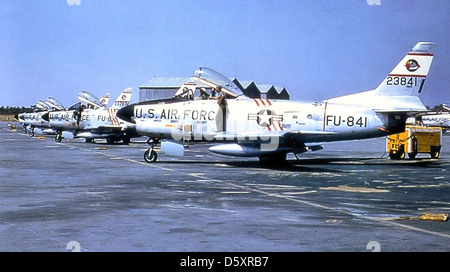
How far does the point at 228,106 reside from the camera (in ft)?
75.5

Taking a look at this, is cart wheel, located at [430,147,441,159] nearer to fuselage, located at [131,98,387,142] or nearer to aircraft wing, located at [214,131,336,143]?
fuselage, located at [131,98,387,142]

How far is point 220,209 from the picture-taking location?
36.9ft

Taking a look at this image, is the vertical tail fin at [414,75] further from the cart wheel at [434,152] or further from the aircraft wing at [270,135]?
the cart wheel at [434,152]

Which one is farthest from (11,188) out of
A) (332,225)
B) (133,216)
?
(332,225)

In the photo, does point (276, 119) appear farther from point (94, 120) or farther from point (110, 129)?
point (94, 120)

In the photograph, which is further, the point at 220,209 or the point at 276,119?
the point at 276,119

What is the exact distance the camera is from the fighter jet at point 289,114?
22.7 m

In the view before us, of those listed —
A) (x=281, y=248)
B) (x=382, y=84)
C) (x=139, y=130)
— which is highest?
(x=382, y=84)

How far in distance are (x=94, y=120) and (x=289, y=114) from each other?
834 inches

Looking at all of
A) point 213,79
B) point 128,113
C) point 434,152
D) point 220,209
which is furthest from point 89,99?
point 220,209

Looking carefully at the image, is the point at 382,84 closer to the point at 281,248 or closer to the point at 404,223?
the point at 404,223

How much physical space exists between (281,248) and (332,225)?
83.3 inches

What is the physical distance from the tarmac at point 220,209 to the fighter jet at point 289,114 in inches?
94.8
